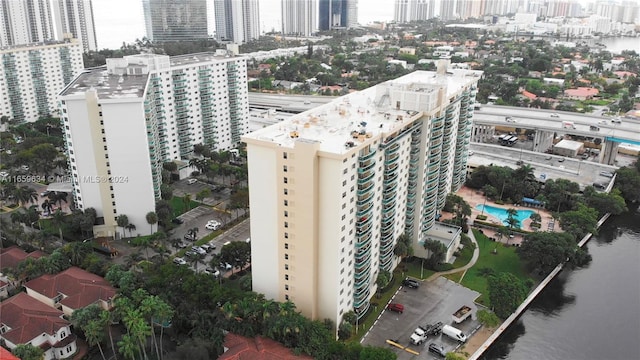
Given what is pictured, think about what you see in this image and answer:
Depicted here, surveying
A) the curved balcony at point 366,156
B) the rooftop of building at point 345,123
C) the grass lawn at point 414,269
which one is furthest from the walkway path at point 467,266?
the curved balcony at point 366,156

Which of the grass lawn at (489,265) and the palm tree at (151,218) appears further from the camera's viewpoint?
the palm tree at (151,218)

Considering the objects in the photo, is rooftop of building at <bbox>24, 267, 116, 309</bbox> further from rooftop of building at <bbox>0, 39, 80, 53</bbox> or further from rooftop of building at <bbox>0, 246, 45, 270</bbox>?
rooftop of building at <bbox>0, 39, 80, 53</bbox>

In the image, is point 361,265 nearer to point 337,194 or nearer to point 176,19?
point 337,194

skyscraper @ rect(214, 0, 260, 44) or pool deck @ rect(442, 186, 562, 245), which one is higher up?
skyscraper @ rect(214, 0, 260, 44)

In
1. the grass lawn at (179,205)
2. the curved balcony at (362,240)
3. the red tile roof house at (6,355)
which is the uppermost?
the curved balcony at (362,240)

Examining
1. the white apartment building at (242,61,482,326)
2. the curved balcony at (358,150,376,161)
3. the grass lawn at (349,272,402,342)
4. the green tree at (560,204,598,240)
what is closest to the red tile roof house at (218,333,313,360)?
the white apartment building at (242,61,482,326)

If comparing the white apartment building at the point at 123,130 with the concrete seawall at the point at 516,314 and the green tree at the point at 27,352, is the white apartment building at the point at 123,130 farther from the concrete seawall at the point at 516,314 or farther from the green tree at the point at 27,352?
the concrete seawall at the point at 516,314

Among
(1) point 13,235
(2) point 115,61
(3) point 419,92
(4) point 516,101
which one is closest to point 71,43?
(2) point 115,61
